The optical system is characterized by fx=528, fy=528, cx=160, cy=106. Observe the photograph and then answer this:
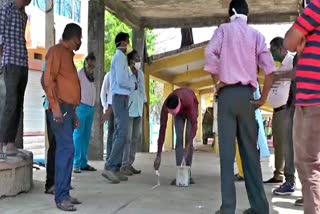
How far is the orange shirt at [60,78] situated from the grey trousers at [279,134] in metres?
2.54

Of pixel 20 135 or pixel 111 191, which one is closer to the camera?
pixel 111 191

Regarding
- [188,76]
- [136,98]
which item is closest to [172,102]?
[136,98]

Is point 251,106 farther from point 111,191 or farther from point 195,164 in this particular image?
point 195,164

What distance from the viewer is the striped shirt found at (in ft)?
10.6

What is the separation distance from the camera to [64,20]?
20.7 metres

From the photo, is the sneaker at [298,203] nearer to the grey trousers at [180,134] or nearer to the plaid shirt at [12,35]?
the grey trousers at [180,134]

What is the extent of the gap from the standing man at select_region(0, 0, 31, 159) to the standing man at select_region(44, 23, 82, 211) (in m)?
0.80

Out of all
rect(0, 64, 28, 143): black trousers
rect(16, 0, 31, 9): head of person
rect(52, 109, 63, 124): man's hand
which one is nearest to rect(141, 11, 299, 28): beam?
rect(16, 0, 31, 9): head of person

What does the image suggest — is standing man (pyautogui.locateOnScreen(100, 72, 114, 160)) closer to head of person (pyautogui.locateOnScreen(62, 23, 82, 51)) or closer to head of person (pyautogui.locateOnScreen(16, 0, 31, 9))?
head of person (pyautogui.locateOnScreen(16, 0, 31, 9))

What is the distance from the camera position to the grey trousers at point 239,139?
4.25m

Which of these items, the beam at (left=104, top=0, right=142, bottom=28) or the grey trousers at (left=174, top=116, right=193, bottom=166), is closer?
the grey trousers at (left=174, top=116, right=193, bottom=166)

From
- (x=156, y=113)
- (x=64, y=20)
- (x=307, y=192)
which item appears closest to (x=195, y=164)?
(x=307, y=192)

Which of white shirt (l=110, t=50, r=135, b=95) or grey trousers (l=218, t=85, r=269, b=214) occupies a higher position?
white shirt (l=110, t=50, r=135, b=95)

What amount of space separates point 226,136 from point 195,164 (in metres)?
6.03
